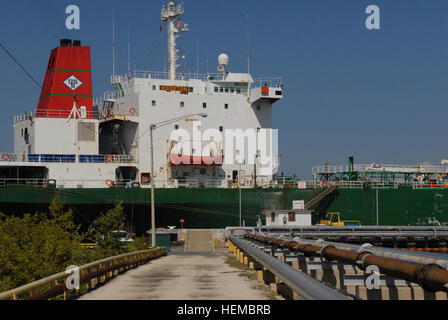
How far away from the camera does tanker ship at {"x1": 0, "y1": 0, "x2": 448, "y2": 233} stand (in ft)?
148

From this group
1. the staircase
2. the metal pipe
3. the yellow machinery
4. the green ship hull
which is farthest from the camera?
the yellow machinery

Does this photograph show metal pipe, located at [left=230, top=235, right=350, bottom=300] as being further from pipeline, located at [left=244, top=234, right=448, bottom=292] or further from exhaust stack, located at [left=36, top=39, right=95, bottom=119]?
exhaust stack, located at [left=36, top=39, right=95, bottom=119]

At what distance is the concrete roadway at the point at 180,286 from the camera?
1109 centimetres

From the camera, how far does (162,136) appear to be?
164ft

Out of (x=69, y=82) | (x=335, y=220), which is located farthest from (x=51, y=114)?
(x=335, y=220)

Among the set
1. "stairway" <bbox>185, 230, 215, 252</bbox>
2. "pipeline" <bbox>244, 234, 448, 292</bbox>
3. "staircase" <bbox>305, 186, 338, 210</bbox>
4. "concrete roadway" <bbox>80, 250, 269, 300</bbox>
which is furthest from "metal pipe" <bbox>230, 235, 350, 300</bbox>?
"staircase" <bbox>305, 186, 338, 210</bbox>

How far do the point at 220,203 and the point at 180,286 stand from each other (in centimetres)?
3324

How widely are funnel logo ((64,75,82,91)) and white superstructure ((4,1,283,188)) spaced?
8.52ft

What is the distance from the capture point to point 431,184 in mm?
53312

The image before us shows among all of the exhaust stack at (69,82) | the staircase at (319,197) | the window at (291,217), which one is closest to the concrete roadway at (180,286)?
the window at (291,217)

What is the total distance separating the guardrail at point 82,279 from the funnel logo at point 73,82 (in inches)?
1162
